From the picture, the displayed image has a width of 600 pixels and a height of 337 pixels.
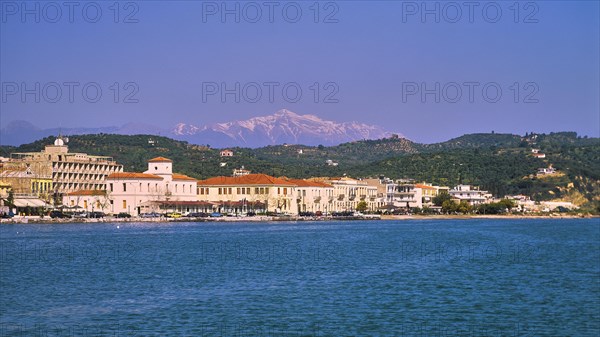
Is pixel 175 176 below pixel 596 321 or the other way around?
the other way around

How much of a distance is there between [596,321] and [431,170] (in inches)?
5614

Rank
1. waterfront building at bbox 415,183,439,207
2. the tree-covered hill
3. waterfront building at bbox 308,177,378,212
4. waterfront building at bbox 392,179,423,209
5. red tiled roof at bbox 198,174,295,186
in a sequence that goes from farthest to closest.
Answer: the tree-covered hill
waterfront building at bbox 415,183,439,207
waterfront building at bbox 392,179,423,209
waterfront building at bbox 308,177,378,212
red tiled roof at bbox 198,174,295,186

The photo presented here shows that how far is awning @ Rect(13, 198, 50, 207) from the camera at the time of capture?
319ft

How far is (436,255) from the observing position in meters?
47.6

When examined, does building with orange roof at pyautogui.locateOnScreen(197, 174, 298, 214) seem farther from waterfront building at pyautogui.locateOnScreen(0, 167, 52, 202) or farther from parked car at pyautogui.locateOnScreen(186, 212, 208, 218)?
waterfront building at pyautogui.locateOnScreen(0, 167, 52, 202)

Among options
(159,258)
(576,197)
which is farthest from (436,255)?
(576,197)

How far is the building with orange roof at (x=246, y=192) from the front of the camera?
109 meters

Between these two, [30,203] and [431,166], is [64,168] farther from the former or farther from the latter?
[431,166]

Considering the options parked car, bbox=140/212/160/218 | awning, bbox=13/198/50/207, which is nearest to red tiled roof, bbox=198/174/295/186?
parked car, bbox=140/212/160/218

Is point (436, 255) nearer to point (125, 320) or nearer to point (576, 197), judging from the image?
point (125, 320)

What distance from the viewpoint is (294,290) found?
1230 inches

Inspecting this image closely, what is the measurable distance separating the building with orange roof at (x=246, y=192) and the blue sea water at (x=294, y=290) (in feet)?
180

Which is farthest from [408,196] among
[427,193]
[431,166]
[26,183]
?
[26,183]

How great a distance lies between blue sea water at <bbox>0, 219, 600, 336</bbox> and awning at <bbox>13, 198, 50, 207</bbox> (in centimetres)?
4421
